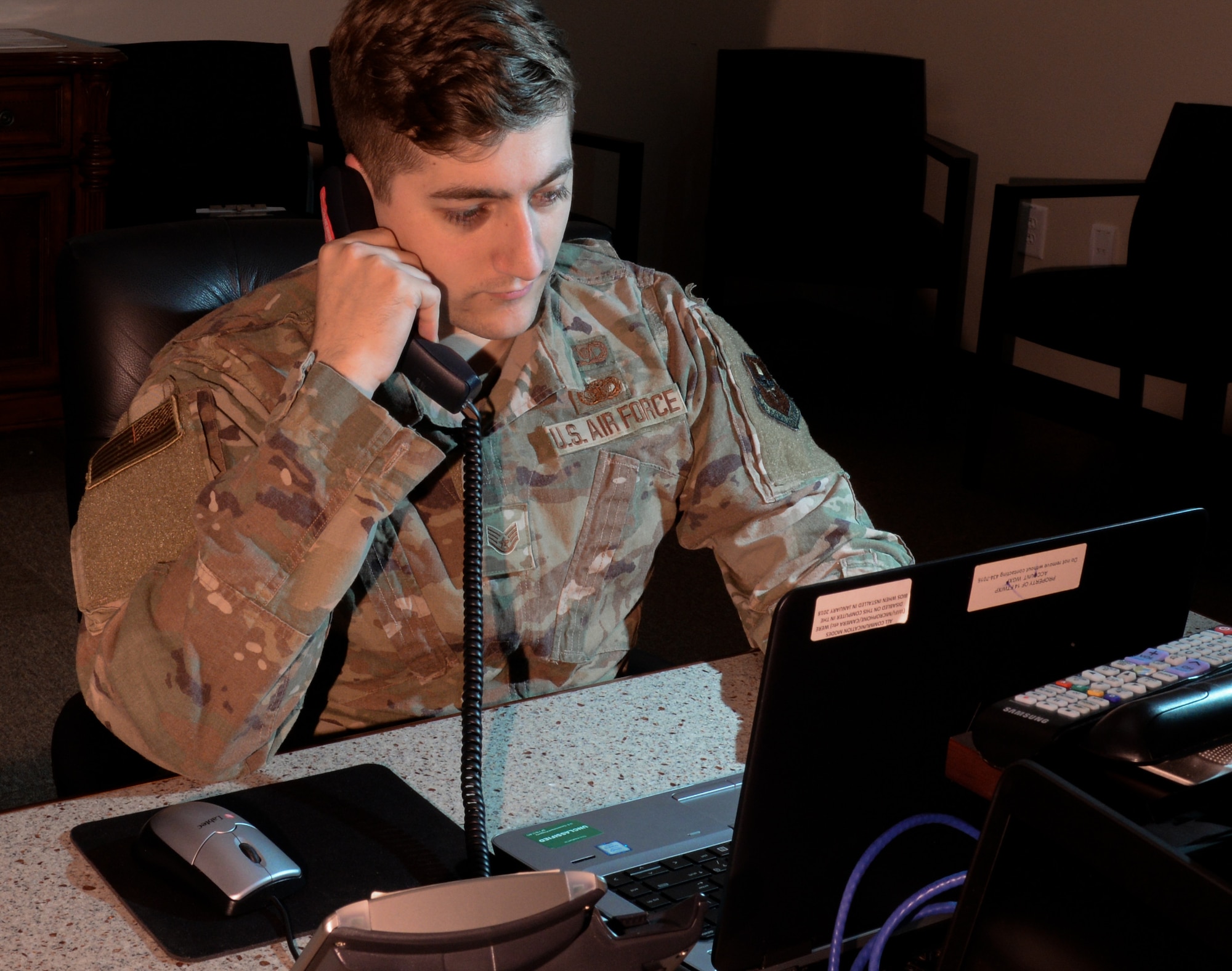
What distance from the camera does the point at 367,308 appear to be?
1.08 meters

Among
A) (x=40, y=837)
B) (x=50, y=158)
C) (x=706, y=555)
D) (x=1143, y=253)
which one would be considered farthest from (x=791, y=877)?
(x=50, y=158)

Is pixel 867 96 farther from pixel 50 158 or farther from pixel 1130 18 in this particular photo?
pixel 50 158

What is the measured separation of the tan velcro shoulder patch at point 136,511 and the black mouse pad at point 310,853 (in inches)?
8.8

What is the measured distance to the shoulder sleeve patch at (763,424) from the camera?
1.30m

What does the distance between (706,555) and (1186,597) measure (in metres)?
2.46

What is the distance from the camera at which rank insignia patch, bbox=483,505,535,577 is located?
1243 mm

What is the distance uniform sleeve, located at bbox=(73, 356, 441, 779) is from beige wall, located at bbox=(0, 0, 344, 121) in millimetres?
3308

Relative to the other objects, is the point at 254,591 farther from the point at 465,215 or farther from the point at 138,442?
the point at 465,215

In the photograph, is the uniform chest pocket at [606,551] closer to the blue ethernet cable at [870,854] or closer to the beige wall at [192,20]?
the blue ethernet cable at [870,854]

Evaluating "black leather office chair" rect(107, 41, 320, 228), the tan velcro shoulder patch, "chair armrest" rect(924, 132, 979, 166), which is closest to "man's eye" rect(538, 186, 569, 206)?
the tan velcro shoulder patch

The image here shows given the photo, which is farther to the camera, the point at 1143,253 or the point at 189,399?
the point at 1143,253

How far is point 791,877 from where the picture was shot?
696mm

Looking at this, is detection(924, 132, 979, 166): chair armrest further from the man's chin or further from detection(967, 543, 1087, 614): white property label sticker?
detection(967, 543, 1087, 614): white property label sticker

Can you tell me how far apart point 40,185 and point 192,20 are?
36.3 inches
